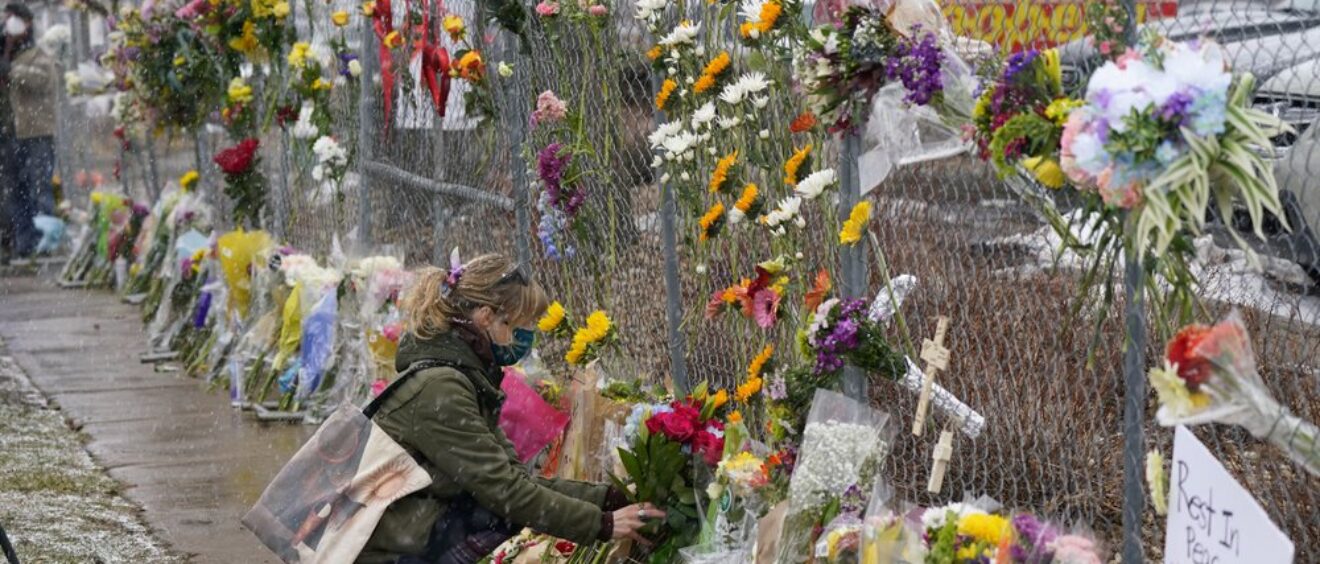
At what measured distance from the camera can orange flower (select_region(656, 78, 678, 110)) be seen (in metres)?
4.85

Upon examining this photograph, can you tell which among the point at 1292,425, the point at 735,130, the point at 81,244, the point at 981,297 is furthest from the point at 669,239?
the point at 81,244

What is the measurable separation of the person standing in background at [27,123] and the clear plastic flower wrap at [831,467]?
13.3 metres

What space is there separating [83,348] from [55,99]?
6.04 metres

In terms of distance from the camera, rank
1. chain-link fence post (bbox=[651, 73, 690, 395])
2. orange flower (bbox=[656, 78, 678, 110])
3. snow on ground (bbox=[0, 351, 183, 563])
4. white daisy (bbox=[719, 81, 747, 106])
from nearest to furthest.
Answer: white daisy (bbox=[719, 81, 747, 106]) < orange flower (bbox=[656, 78, 678, 110]) < chain-link fence post (bbox=[651, 73, 690, 395]) < snow on ground (bbox=[0, 351, 183, 563])

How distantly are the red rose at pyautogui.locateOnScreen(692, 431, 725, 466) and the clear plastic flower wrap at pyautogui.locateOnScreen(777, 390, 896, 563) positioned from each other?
0.73 meters

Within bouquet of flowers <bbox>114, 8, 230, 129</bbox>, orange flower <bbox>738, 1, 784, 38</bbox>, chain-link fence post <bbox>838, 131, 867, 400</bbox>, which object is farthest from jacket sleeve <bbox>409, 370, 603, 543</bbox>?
bouquet of flowers <bbox>114, 8, 230, 129</bbox>

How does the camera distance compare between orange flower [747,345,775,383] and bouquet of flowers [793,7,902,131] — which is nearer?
bouquet of flowers [793,7,902,131]

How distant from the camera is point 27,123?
1606 cm

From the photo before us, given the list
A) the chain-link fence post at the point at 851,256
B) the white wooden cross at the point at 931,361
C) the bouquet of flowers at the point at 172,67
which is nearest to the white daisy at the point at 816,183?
the chain-link fence post at the point at 851,256

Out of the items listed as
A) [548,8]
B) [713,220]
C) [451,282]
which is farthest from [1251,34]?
[548,8]

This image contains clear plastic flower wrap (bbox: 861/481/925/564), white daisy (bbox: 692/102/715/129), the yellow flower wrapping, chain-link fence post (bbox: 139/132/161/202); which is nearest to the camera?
clear plastic flower wrap (bbox: 861/481/925/564)

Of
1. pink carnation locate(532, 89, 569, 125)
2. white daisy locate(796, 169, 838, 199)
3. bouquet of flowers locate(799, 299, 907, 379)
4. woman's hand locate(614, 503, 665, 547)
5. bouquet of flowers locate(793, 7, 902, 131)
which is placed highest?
bouquet of flowers locate(793, 7, 902, 131)

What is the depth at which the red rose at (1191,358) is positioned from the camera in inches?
102

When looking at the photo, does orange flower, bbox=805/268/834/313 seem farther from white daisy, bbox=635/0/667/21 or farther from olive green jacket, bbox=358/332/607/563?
white daisy, bbox=635/0/667/21
